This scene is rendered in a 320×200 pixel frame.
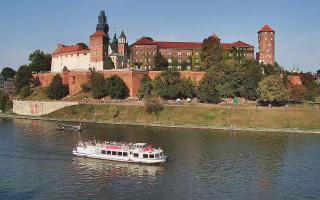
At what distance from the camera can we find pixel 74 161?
44.3m

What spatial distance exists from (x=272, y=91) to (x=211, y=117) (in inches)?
434

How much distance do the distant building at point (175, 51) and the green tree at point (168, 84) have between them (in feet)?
56.7

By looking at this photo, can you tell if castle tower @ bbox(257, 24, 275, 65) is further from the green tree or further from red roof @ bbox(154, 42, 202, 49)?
the green tree

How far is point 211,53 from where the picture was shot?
89.9 metres

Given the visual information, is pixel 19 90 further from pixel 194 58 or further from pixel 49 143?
pixel 49 143

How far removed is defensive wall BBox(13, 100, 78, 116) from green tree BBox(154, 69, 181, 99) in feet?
47.7

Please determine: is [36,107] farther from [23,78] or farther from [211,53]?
[211,53]

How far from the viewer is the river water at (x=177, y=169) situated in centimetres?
3356

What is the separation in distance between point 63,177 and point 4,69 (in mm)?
122046

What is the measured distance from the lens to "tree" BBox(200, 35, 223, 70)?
89.6m

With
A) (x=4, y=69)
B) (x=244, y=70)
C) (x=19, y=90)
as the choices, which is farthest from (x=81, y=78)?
(x=4, y=69)

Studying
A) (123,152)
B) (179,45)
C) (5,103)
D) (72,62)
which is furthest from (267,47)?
(123,152)

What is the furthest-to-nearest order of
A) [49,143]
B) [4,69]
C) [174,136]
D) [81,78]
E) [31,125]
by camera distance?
1. [4,69]
2. [81,78]
3. [31,125]
4. [174,136]
5. [49,143]

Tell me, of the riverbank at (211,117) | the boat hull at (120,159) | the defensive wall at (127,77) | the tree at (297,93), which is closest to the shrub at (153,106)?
the riverbank at (211,117)
